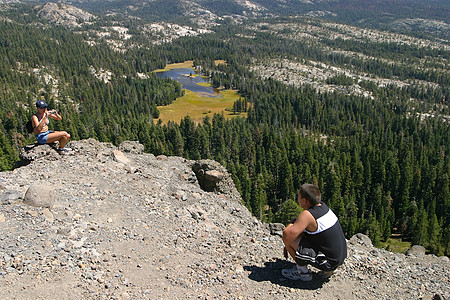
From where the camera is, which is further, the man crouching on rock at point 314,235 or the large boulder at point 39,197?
the large boulder at point 39,197

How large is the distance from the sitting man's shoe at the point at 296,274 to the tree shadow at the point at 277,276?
206 mm

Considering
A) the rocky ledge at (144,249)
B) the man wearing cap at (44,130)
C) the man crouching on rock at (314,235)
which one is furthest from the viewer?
the man wearing cap at (44,130)

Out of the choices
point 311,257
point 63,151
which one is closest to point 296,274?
point 311,257

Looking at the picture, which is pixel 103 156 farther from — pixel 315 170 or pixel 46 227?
pixel 315 170

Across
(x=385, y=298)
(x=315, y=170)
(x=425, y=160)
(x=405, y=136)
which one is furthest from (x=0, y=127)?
(x=405, y=136)

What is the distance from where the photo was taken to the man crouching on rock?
1391 centimetres

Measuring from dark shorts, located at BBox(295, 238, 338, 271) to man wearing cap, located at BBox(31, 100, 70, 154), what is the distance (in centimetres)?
2064

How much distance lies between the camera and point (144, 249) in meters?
17.1

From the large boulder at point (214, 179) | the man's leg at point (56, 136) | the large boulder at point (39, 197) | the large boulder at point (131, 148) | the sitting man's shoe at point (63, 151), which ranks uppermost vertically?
the man's leg at point (56, 136)

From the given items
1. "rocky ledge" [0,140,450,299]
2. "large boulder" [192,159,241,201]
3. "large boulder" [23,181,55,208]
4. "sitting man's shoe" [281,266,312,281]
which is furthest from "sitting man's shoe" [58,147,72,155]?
"sitting man's shoe" [281,266,312,281]

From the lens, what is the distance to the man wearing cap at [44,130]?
2450 cm

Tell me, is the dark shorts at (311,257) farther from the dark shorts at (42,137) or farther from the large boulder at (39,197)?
the dark shorts at (42,137)

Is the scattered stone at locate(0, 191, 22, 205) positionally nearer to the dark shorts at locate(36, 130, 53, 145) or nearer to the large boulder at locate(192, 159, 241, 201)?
the dark shorts at locate(36, 130, 53, 145)

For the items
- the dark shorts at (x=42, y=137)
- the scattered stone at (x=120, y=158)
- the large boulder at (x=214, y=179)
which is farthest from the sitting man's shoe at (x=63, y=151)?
the large boulder at (x=214, y=179)
